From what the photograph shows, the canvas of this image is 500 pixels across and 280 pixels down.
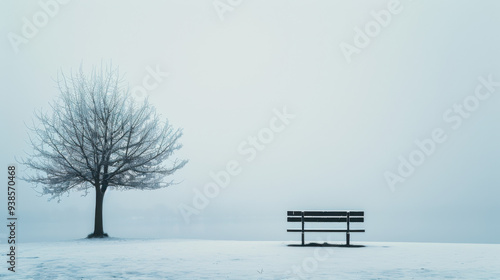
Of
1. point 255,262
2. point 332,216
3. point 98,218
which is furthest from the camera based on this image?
point 98,218

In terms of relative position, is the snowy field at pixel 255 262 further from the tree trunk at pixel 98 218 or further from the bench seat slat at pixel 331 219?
the tree trunk at pixel 98 218

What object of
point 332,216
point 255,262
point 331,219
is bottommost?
point 255,262

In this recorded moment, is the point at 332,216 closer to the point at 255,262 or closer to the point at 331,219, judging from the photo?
the point at 331,219

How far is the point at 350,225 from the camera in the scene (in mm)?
18562

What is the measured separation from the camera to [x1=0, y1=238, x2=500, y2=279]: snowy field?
11117mm

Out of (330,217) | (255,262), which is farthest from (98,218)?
(255,262)

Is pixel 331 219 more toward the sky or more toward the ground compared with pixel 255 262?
more toward the sky

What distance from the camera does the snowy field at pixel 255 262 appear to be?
36.5ft

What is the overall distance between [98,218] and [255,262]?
40.0ft

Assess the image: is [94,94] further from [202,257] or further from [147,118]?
[202,257]

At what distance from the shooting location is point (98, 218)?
23.4 m

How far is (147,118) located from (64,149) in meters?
3.73

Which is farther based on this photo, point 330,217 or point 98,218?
point 98,218

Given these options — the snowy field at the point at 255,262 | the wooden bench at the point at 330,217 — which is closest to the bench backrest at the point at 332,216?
the wooden bench at the point at 330,217
